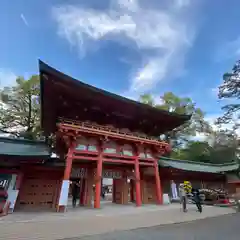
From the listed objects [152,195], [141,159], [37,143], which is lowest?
[152,195]

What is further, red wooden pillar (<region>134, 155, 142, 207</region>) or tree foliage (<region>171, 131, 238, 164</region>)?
tree foliage (<region>171, 131, 238, 164</region>)

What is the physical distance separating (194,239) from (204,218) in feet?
15.0

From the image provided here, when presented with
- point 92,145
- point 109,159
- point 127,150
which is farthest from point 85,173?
point 127,150

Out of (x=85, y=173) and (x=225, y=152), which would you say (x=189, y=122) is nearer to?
(x=225, y=152)

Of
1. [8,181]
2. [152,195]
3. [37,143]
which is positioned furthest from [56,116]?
[152,195]

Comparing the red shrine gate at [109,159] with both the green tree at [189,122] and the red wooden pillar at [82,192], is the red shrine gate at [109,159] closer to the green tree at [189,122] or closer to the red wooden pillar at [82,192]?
the red wooden pillar at [82,192]

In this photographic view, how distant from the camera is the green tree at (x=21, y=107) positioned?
25688 millimetres

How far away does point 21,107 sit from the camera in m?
26.6

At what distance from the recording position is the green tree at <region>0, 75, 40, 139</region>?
25.7m

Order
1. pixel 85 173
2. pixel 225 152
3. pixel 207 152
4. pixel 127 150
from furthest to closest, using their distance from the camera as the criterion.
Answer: pixel 207 152, pixel 225 152, pixel 85 173, pixel 127 150

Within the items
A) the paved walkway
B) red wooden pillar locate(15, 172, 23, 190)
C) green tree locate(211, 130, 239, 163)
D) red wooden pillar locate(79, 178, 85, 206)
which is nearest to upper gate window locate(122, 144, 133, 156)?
red wooden pillar locate(79, 178, 85, 206)

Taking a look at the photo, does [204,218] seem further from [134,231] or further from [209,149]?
[209,149]

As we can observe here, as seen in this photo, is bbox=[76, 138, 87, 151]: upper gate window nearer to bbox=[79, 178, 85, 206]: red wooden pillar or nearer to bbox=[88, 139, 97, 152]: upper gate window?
bbox=[88, 139, 97, 152]: upper gate window

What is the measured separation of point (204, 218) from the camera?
9805 millimetres
